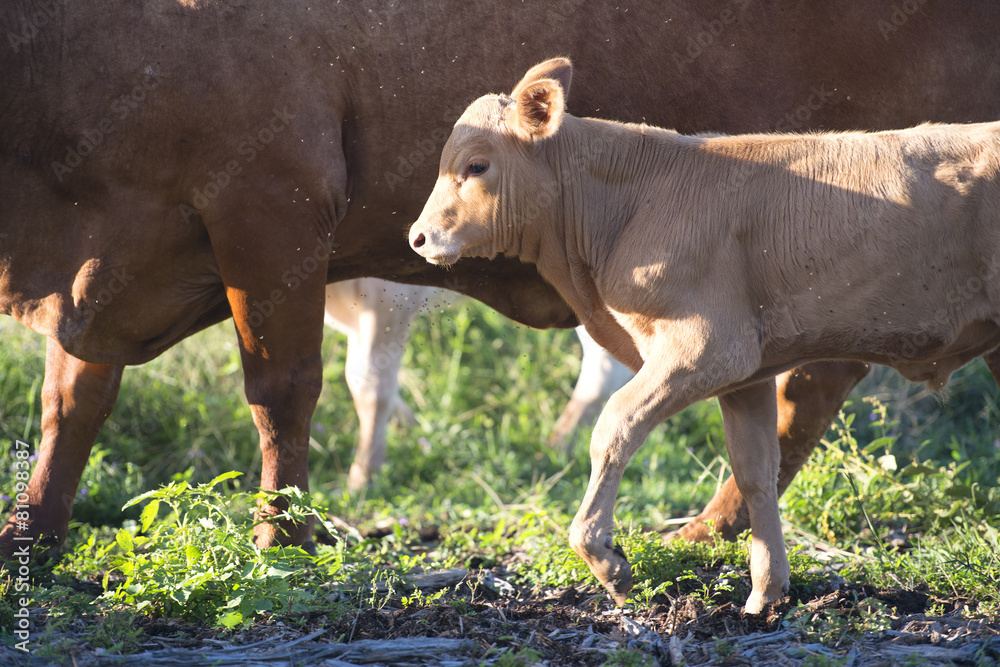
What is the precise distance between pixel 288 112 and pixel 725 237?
5.73ft

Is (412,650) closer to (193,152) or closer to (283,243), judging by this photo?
(283,243)

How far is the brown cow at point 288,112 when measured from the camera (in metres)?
3.92

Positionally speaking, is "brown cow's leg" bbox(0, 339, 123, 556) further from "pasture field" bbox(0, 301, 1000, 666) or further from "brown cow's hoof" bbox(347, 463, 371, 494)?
"brown cow's hoof" bbox(347, 463, 371, 494)

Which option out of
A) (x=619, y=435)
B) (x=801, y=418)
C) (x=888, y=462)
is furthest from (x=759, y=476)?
(x=888, y=462)

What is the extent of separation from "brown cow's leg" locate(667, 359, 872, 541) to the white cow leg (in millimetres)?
816

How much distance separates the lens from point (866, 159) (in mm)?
3312

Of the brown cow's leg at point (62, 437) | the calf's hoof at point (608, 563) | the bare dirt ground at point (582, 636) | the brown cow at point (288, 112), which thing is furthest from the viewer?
the brown cow's leg at point (62, 437)

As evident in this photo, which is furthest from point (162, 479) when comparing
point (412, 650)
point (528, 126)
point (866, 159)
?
point (866, 159)

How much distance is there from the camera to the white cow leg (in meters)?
3.59

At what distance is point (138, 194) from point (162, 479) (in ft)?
9.19

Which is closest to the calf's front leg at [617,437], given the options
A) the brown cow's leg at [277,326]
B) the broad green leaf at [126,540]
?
the brown cow's leg at [277,326]

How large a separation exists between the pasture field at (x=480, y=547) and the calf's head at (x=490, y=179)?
3.59ft

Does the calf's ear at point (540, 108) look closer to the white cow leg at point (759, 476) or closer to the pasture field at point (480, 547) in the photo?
the white cow leg at point (759, 476)

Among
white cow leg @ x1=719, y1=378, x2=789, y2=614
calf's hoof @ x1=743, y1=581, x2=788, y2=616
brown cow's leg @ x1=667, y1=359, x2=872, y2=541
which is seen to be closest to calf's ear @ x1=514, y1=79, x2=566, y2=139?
white cow leg @ x1=719, y1=378, x2=789, y2=614
